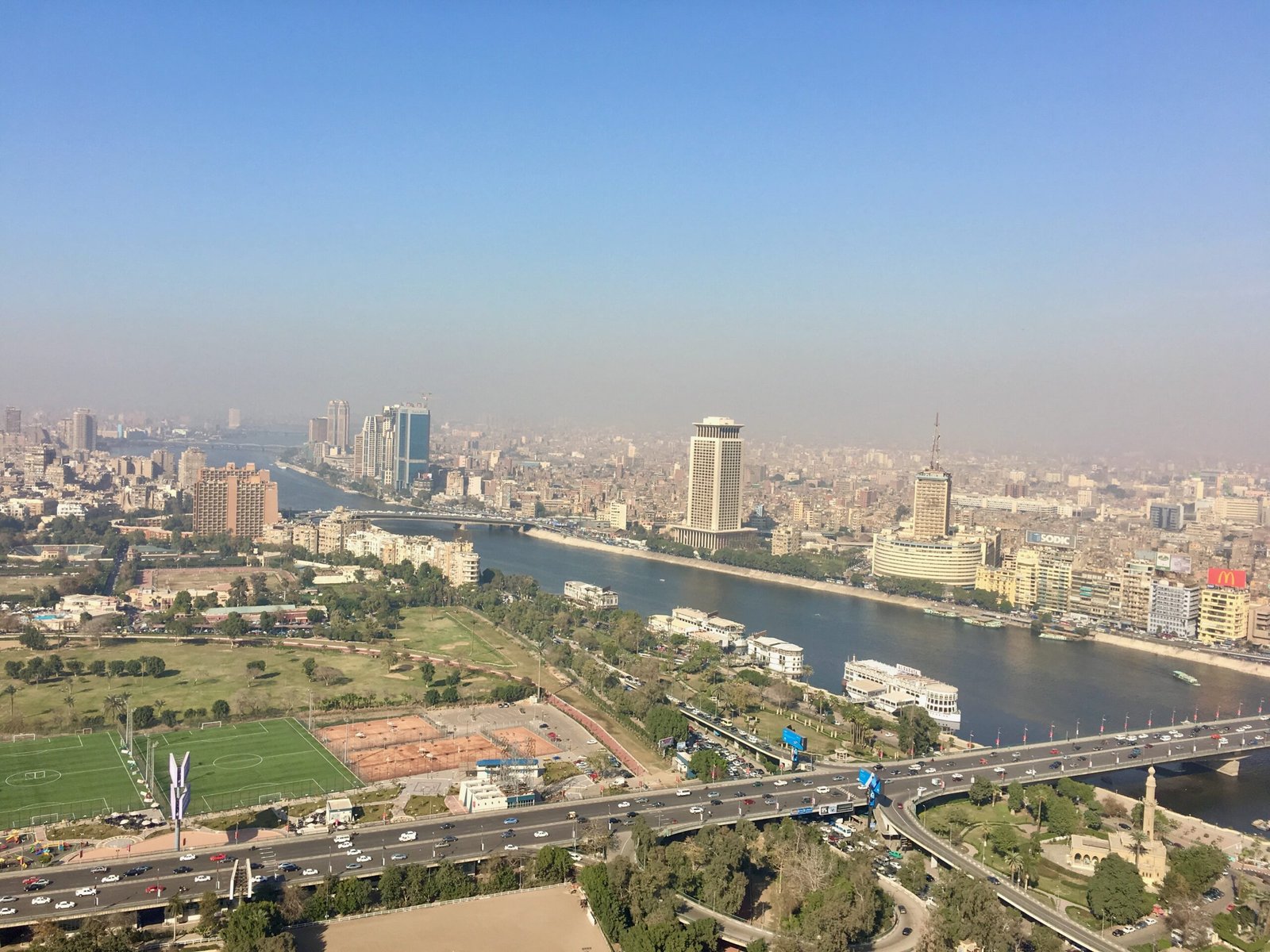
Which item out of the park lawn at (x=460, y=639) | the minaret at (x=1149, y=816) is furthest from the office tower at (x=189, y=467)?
the minaret at (x=1149, y=816)

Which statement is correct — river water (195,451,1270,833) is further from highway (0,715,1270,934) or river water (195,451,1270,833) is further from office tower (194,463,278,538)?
office tower (194,463,278,538)

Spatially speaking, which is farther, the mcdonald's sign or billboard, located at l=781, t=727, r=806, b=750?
the mcdonald's sign

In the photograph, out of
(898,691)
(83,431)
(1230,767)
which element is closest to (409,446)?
(83,431)

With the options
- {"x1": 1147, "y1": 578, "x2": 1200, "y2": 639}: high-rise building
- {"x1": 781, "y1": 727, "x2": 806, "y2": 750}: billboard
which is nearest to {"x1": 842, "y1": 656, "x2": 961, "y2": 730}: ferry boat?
{"x1": 781, "y1": 727, "x2": 806, "y2": 750}: billboard

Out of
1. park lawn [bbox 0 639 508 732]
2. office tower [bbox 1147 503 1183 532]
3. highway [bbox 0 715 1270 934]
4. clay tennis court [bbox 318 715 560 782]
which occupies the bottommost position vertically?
park lawn [bbox 0 639 508 732]

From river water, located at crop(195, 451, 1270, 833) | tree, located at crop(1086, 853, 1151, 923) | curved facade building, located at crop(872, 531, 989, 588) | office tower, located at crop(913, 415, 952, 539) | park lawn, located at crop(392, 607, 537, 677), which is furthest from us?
office tower, located at crop(913, 415, 952, 539)

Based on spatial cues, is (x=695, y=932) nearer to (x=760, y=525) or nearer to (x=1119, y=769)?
(x=1119, y=769)

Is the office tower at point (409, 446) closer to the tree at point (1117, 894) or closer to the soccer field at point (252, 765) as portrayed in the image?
the soccer field at point (252, 765)

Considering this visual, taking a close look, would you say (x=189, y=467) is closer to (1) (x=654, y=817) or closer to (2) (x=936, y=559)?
(2) (x=936, y=559)
